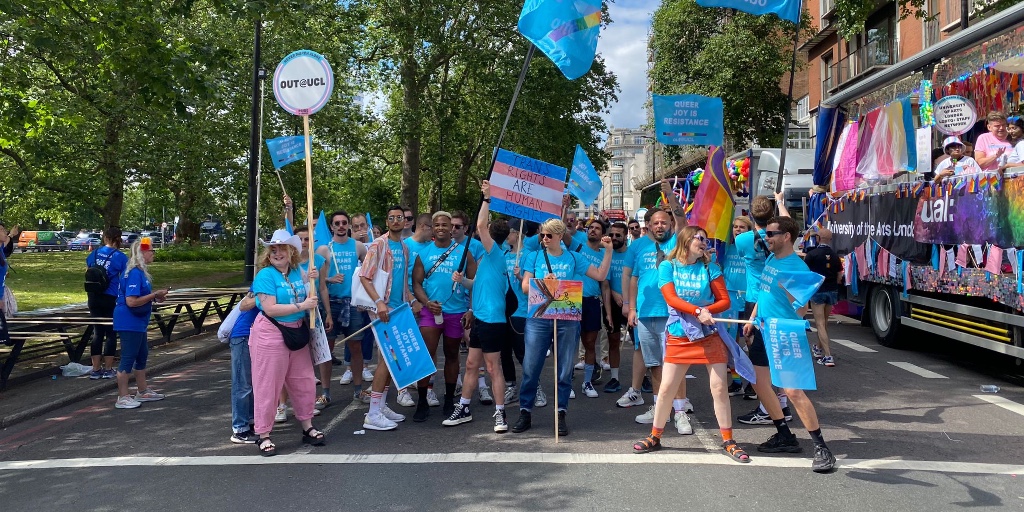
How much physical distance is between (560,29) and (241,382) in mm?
4071

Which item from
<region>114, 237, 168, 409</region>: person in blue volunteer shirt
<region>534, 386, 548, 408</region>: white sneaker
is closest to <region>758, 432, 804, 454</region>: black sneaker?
<region>534, 386, 548, 408</region>: white sneaker

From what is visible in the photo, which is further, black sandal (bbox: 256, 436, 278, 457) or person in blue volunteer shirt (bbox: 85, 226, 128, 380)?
person in blue volunteer shirt (bbox: 85, 226, 128, 380)

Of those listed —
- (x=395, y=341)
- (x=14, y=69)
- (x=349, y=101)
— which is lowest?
(x=395, y=341)

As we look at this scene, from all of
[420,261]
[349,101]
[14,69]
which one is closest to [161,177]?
[349,101]

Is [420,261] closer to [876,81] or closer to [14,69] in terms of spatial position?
[876,81]

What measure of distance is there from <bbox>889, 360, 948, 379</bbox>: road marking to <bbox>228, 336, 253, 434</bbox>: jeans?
276 inches

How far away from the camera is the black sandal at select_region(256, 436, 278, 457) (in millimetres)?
5887

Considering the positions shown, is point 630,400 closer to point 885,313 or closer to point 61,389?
point 885,313

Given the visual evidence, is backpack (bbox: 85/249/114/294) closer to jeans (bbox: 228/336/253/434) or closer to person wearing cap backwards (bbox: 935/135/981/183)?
jeans (bbox: 228/336/253/434)

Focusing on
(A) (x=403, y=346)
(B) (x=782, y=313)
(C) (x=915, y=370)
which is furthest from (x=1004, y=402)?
(A) (x=403, y=346)

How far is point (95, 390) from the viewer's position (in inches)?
332

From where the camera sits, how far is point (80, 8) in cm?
1086

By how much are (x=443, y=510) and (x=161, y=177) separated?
21620 millimetres

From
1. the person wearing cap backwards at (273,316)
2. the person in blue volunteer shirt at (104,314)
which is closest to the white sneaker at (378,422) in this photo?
the person wearing cap backwards at (273,316)
